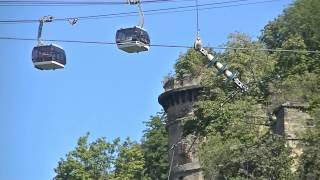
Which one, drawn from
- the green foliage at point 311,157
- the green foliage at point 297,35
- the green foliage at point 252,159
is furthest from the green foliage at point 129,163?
the green foliage at point 311,157

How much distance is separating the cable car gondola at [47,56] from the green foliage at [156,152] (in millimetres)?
36942

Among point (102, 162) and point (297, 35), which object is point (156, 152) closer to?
point (102, 162)

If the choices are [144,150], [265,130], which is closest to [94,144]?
[144,150]

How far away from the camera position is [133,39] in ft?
71.1

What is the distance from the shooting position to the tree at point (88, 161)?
55812mm

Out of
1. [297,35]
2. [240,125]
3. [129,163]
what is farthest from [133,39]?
[129,163]

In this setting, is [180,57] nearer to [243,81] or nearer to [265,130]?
[243,81]

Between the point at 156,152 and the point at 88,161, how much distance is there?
7.54 m

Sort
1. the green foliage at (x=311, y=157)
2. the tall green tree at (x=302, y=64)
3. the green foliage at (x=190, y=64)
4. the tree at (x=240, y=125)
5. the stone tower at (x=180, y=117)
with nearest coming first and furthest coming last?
the green foliage at (x=311, y=157)
the tall green tree at (x=302, y=64)
the tree at (x=240, y=125)
the stone tower at (x=180, y=117)
the green foliage at (x=190, y=64)

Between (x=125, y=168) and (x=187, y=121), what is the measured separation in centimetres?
999

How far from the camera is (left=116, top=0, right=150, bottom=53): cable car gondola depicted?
850 inches

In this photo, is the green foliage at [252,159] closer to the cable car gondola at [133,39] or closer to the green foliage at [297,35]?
the green foliage at [297,35]

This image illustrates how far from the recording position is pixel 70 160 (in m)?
56.5

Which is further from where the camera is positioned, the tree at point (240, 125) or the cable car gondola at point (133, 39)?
the tree at point (240, 125)
